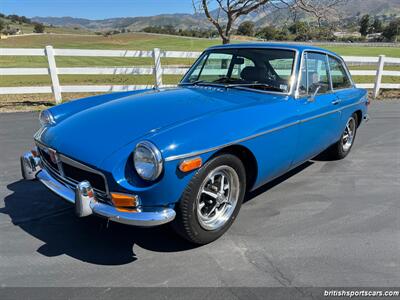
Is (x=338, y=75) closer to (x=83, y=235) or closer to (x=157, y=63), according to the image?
(x=83, y=235)

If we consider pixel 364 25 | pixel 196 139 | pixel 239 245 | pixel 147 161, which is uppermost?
pixel 364 25

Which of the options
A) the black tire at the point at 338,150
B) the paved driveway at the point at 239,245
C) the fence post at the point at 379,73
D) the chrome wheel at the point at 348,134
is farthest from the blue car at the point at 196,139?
the fence post at the point at 379,73

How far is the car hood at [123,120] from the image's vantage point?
274cm

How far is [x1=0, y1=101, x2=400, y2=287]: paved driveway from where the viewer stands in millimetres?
2607

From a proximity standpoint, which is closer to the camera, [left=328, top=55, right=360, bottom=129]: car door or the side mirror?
the side mirror

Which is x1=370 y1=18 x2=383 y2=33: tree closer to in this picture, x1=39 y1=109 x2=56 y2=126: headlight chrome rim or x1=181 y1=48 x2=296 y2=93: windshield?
x1=181 y1=48 x2=296 y2=93: windshield

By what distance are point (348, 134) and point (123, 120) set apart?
12.8 ft

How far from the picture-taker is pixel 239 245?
301 cm

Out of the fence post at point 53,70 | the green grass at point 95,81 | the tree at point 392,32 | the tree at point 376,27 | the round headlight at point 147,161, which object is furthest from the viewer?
the tree at point 376,27

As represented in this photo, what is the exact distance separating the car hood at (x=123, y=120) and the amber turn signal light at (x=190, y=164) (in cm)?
36

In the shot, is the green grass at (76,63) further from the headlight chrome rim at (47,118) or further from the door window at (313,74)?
the headlight chrome rim at (47,118)

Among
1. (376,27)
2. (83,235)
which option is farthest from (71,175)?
(376,27)

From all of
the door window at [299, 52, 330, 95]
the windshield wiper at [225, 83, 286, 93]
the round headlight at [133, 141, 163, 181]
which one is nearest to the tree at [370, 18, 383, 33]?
the door window at [299, 52, 330, 95]

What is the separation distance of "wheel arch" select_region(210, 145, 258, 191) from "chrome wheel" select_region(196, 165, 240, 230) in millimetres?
145
